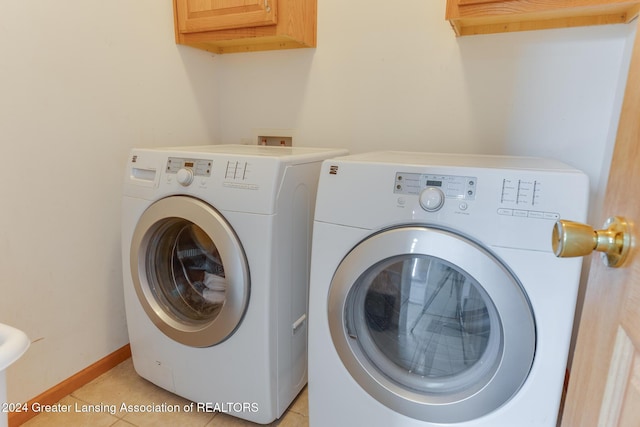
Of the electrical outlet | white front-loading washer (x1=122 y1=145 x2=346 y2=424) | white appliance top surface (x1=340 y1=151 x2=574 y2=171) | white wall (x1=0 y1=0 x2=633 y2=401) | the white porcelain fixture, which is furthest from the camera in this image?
the electrical outlet

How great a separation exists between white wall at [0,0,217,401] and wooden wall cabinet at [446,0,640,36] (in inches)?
47.9

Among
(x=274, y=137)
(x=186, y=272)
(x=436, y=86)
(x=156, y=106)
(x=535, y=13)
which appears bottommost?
(x=186, y=272)

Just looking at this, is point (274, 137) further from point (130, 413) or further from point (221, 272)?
point (130, 413)

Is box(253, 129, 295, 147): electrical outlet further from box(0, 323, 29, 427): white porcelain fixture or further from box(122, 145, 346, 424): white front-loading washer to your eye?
box(0, 323, 29, 427): white porcelain fixture

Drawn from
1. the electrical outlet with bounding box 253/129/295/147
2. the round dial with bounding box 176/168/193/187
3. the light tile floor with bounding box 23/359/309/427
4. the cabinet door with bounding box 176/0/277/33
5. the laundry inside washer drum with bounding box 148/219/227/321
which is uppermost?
the cabinet door with bounding box 176/0/277/33

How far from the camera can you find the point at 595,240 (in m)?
0.41

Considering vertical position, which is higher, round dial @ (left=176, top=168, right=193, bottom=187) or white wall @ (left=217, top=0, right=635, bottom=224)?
white wall @ (left=217, top=0, right=635, bottom=224)

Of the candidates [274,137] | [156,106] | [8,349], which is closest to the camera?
[8,349]

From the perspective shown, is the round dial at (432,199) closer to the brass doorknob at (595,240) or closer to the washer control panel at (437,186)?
the washer control panel at (437,186)

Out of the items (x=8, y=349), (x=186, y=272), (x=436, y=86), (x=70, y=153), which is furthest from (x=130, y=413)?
(x=436, y=86)

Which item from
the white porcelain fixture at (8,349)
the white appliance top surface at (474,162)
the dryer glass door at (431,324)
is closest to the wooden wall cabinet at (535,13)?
the white appliance top surface at (474,162)

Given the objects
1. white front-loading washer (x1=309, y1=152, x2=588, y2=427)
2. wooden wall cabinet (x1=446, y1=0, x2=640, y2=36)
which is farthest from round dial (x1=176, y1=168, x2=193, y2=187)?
wooden wall cabinet (x1=446, y1=0, x2=640, y2=36)

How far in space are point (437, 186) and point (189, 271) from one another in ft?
3.04

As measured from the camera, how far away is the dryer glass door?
0.83m
